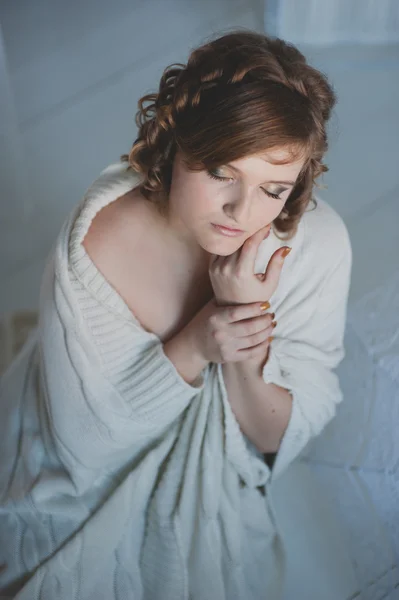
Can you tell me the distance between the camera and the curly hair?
2.48ft

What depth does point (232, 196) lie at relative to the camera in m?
0.83

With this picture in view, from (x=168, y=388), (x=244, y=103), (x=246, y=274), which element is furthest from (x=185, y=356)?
(x=244, y=103)

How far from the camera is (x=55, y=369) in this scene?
3.24 feet

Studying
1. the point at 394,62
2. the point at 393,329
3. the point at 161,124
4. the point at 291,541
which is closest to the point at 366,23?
the point at 394,62

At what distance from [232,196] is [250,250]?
112mm

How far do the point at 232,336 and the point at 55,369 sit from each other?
0.95ft

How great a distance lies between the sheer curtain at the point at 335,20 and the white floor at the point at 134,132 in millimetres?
51

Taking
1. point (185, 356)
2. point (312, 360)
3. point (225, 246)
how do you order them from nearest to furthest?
point (225, 246)
point (185, 356)
point (312, 360)

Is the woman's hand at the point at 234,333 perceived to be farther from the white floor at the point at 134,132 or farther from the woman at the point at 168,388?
the white floor at the point at 134,132

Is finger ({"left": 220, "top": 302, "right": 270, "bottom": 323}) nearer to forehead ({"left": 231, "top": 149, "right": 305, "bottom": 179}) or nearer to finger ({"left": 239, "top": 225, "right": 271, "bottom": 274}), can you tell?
finger ({"left": 239, "top": 225, "right": 271, "bottom": 274})

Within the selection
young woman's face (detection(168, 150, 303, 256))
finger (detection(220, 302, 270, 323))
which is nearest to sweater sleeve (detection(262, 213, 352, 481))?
finger (detection(220, 302, 270, 323))

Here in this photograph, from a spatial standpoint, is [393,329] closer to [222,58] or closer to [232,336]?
[232,336]

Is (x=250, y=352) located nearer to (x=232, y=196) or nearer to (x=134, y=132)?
(x=232, y=196)

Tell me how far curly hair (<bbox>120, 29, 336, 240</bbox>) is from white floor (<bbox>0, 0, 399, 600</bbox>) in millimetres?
588
